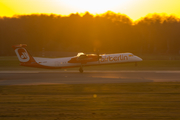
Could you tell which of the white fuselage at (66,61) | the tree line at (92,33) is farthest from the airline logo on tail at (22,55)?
the tree line at (92,33)

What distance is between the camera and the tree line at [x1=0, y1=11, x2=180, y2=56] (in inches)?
3595

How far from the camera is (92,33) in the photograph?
9338 centimetres

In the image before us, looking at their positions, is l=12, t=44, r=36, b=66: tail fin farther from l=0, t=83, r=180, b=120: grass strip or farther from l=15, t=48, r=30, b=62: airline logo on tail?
l=0, t=83, r=180, b=120: grass strip

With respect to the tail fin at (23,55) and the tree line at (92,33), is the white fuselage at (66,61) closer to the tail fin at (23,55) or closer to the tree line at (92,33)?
the tail fin at (23,55)

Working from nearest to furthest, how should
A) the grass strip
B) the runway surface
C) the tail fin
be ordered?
the grass strip < the runway surface < the tail fin

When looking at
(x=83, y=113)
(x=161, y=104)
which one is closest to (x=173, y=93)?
(x=161, y=104)

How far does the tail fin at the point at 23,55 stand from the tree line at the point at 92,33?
184 feet

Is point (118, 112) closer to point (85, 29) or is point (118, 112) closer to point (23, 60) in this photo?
point (23, 60)

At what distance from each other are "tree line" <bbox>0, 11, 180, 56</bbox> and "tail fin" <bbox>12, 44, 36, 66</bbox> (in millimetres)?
56029

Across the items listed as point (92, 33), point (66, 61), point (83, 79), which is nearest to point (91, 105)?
point (83, 79)

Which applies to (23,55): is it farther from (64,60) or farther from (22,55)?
(64,60)

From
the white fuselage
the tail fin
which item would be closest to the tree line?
the white fuselage

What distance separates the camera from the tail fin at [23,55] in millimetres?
31094

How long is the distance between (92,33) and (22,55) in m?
64.3
